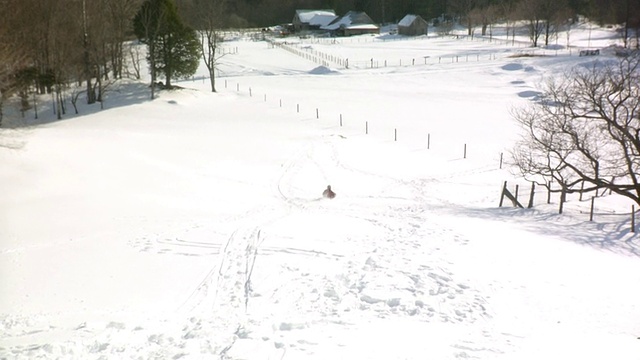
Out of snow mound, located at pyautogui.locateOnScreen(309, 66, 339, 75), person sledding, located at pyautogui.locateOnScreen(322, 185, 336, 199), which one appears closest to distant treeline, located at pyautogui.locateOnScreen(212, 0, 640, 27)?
snow mound, located at pyautogui.locateOnScreen(309, 66, 339, 75)

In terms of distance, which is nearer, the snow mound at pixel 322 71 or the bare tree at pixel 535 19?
the snow mound at pixel 322 71

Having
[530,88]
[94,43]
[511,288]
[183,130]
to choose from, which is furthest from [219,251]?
[530,88]

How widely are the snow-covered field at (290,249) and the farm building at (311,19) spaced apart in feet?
268

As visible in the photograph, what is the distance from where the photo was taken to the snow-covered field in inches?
365

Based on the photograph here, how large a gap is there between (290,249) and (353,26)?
95.3m

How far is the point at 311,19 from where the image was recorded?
113 m

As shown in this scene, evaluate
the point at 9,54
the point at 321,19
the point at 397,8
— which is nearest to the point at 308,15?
the point at 321,19

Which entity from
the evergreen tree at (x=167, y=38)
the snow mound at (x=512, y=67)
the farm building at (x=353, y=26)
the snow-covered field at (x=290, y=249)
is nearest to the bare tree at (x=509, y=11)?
the farm building at (x=353, y=26)

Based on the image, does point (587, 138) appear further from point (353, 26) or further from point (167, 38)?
point (353, 26)

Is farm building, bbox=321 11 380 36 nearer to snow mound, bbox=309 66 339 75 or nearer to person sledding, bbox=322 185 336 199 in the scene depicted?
snow mound, bbox=309 66 339 75

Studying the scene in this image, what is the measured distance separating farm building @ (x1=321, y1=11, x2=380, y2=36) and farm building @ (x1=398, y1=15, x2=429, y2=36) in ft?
22.8

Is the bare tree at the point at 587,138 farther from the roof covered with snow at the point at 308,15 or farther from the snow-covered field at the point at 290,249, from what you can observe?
the roof covered with snow at the point at 308,15

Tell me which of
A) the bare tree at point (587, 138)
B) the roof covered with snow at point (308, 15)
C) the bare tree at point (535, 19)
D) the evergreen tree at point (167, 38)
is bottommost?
the bare tree at point (587, 138)

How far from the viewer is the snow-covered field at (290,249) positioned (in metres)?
9.28
